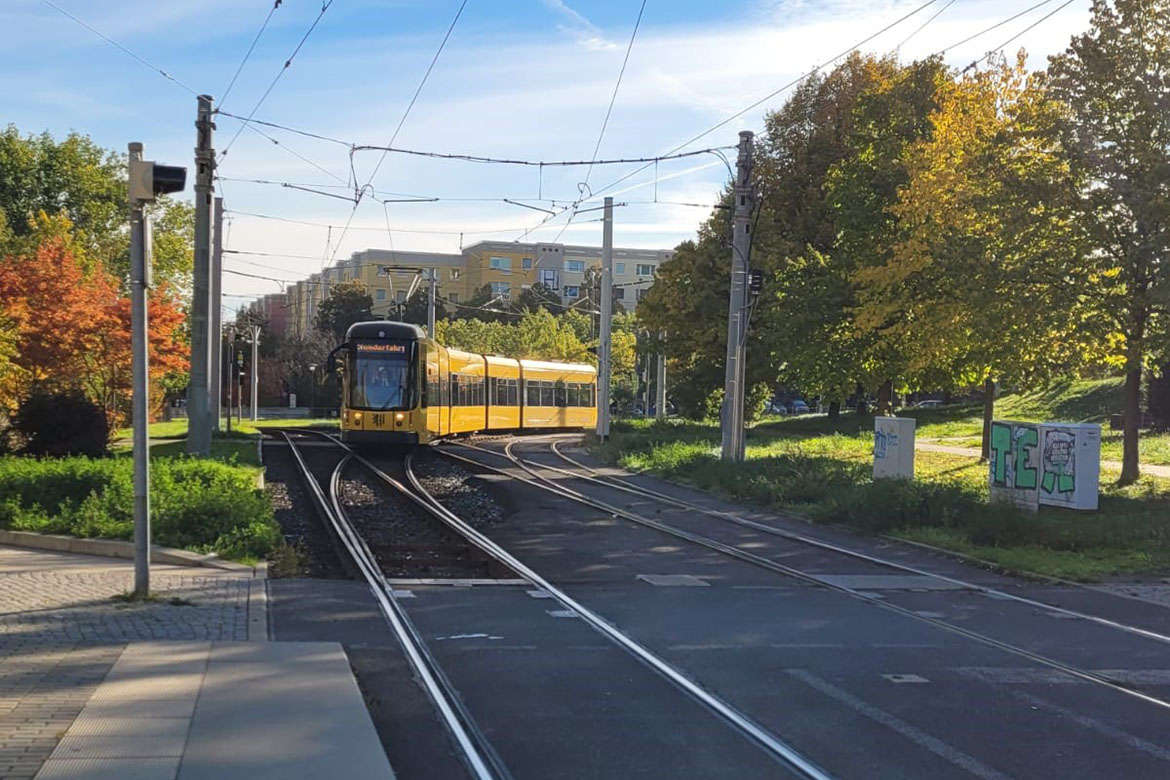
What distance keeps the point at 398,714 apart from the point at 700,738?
5.96 feet

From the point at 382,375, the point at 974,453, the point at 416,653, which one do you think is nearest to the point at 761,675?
the point at 416,653

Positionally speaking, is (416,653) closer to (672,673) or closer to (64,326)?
(672,673)

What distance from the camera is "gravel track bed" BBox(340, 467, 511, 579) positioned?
41.4ft

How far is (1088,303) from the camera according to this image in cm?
2031

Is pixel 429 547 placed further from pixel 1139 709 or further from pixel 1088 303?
pixel 1088 303

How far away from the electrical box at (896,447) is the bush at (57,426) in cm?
1515

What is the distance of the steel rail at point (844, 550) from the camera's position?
10430 mm

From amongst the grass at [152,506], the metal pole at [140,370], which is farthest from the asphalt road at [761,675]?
the grass at [152,506]

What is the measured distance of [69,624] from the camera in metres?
8.37

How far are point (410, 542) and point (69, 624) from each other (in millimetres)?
6787

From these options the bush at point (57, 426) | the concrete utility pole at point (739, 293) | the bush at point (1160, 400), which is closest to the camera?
the bush at point (57, 426)

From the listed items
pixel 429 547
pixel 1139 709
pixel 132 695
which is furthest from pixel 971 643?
pixel 429 547

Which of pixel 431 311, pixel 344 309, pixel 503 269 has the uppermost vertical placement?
pixel 503 269

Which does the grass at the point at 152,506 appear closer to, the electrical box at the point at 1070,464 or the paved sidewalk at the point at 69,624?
the paved sidewalk at the point at 69,624
